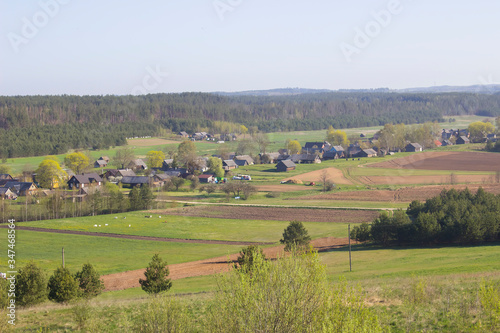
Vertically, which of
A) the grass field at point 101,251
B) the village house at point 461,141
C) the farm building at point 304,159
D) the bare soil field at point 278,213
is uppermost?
the village house at point 461,141

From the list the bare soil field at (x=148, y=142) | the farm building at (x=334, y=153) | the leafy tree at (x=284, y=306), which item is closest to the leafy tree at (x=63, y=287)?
the leafy tree at (x=284, y=306)

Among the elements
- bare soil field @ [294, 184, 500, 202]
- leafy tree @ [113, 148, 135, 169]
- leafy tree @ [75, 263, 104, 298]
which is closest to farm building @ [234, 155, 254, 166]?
leafy tree @ [113, 148, 135, 169]

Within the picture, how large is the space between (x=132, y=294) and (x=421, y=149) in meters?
99.7

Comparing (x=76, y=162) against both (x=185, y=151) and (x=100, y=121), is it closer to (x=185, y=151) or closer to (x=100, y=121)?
(x=185, y=151)

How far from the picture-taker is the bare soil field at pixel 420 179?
66.8 m

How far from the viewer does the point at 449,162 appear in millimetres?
87688

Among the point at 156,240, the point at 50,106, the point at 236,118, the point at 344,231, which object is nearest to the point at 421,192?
the point at 344,231

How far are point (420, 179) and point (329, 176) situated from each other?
12924 mm

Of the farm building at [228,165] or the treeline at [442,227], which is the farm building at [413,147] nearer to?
the farm building at [228,165]

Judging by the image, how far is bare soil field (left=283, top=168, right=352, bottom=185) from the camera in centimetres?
A: 7144

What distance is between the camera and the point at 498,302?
45.2 ft

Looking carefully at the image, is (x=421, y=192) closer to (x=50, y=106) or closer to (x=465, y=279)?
(x=465, y=279)

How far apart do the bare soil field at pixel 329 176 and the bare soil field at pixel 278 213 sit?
19.9 meters

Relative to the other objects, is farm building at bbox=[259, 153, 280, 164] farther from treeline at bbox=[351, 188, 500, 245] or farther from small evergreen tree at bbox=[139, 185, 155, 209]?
treeline at bbox=[351, 188, 500, 245]
